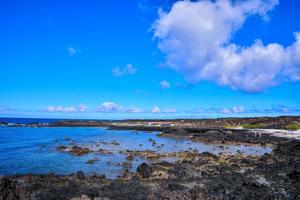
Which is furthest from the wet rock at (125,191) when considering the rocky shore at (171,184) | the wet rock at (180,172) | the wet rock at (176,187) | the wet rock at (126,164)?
the wet rock at (126,164)

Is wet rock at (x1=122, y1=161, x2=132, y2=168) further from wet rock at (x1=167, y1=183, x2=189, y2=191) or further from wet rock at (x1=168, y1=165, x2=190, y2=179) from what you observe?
wet rock at (x1=167, y1=183, x2=189, y2=191)

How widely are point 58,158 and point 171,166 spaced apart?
52.4 ft

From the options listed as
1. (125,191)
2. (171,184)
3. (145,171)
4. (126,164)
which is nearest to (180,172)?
(145,171)

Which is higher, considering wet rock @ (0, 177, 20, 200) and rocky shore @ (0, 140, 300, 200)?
wet rock @ (0, 177, 20, 200)

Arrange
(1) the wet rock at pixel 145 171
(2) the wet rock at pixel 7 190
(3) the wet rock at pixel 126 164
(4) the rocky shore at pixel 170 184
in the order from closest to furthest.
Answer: (2) the wet rock at pixel 7 190 → (4) the rocky shore at pixel 170 184 → (1) the wet rock at pixel 145 171 → (3) the wet rock at pixel 126 164

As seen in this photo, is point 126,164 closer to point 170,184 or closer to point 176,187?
point 170,184

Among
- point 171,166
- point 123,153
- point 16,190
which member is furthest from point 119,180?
point 123,153

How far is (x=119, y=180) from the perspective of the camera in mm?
29516

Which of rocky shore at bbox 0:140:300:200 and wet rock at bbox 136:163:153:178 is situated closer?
rocky shore at bbox 0:140:300:200

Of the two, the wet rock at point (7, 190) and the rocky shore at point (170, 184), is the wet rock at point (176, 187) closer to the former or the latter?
the rocky shore at point (170, 184)

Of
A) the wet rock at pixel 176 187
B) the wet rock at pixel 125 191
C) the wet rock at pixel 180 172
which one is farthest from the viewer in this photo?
the wet rock at pixel 180 172

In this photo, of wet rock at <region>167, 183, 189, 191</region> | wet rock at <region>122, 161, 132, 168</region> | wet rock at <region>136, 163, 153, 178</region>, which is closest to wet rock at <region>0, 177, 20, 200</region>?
wet rock at <region>167, 183, 189, 191</region>

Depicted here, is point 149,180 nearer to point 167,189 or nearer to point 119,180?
point 119,180

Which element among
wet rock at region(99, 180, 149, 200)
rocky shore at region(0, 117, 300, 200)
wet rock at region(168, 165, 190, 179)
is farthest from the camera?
wet rock at region(168, 165, 190, 179)
